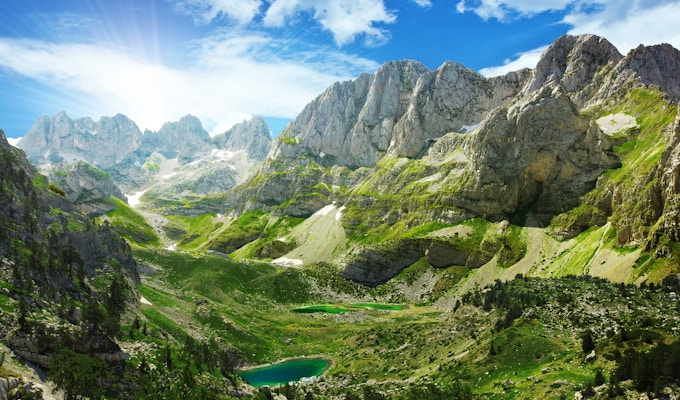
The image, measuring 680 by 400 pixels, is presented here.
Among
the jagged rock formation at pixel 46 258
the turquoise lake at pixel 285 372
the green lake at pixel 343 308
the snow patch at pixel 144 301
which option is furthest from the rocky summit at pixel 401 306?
the turquoise lake at pixel 285 372

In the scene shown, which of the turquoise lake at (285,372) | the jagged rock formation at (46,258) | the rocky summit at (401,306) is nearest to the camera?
the rocky summit at (401,306)

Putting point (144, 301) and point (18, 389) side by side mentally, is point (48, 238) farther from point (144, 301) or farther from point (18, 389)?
point (18, 389)

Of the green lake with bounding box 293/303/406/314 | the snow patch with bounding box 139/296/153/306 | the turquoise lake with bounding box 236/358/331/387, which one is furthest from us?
the green lake with bounding box 293/303/406/314

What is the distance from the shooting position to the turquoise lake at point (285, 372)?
9603 cm

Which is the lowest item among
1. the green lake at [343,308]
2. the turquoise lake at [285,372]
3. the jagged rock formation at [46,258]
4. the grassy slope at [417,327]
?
the turquoise lake at [285,372]

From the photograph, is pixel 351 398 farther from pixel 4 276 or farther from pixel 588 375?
pixel 4 276

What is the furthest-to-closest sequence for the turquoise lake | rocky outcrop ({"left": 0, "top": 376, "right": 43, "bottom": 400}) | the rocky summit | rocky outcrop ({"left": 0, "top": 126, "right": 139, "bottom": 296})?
the turquoise lake
rocky outcrop ({"left": 0, "top": 126, "right": 139, "bottom": 296})
the rocky summit
rocky outcrop ({"left": 0, "top": 376, "right": 43, "bottom": 400})

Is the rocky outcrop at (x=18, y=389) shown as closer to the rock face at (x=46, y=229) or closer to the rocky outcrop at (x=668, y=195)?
the rock face at (x=46, y=229)

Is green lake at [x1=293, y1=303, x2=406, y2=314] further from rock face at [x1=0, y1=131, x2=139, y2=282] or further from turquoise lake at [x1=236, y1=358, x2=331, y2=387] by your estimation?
rock face at [x1=0, y1=131, x2=139, y2=282]

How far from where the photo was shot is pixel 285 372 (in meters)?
102

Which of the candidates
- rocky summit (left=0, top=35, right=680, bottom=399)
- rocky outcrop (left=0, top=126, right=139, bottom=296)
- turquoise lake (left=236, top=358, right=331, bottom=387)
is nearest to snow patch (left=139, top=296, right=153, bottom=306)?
rocky summit (left=0, top=35, right=680, bottom=399)

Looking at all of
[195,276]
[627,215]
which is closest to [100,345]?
[195,276]

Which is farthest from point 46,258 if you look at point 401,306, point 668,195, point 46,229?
point 668,195

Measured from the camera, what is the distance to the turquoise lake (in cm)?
9603
